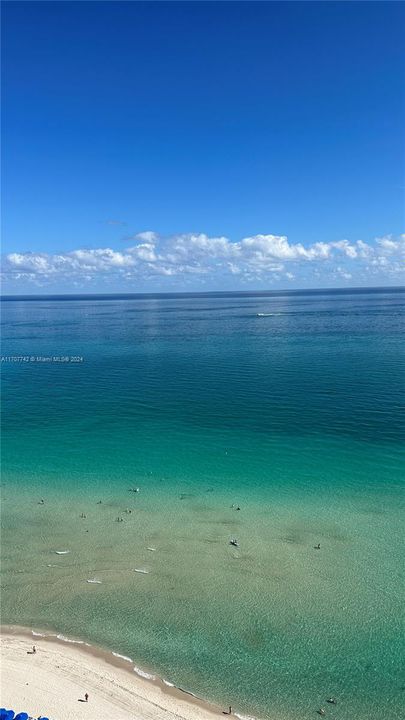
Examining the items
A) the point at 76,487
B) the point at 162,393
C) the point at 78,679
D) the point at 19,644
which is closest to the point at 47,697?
the point at 78,679

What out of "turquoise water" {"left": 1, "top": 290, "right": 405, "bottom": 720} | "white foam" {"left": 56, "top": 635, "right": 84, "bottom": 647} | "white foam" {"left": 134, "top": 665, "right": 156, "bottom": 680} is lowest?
"white foam" {"left": 134, "top": 665, "right": 156, "bottom": 680}

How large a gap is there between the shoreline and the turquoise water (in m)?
0.81

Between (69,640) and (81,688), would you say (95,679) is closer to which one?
(81,688)

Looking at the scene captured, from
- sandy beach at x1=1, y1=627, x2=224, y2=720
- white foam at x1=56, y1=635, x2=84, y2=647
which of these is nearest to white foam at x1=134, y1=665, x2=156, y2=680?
sandy beach at x1=1, y1=627, x2=224, y2=720

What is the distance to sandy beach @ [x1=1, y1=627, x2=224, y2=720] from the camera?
24.2 m

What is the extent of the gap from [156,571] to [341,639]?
608 inches

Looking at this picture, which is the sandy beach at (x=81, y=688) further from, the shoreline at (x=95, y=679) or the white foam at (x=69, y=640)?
the white foam at (x=69, y=640)

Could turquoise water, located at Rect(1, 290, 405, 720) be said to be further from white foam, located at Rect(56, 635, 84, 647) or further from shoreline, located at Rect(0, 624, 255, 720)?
shoreline, located at Rect(0, 624, 255, 720)

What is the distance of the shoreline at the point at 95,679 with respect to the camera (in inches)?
955

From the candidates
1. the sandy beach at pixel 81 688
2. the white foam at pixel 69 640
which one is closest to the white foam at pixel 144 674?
the sandy beach at pixel 81 688

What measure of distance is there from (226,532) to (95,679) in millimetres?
17770

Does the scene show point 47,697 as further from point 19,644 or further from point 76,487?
point 76,487

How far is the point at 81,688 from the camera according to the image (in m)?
25.6

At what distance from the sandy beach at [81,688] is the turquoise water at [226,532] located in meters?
1.19
